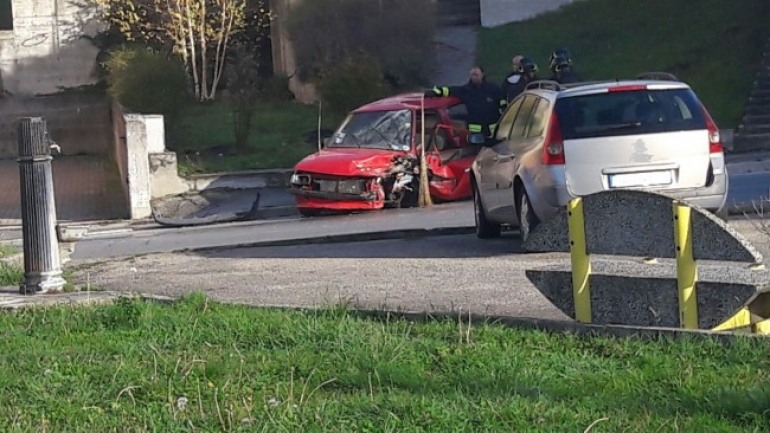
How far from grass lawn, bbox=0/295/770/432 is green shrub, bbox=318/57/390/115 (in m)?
15.1

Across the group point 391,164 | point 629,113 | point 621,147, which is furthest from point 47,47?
point 621,147

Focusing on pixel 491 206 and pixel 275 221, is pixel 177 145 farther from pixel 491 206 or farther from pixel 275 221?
pixel 491 206

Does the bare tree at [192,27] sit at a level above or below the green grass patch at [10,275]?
above

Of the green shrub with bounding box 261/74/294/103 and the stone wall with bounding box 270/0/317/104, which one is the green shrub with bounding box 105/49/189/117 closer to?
the stone wall with bounding box 270/0/317/104

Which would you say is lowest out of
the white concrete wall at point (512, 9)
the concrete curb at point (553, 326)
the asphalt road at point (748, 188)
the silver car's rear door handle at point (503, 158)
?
the concrete curb at point (553, 326)

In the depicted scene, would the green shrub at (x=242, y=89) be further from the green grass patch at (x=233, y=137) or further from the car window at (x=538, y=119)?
the car window at (x=538, y=119)

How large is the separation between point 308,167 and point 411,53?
9.02 meters

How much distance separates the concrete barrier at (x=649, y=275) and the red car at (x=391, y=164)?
943 centimetres

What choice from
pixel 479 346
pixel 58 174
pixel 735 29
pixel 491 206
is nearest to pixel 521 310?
pixel 479 346

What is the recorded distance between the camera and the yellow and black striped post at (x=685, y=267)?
6.91m

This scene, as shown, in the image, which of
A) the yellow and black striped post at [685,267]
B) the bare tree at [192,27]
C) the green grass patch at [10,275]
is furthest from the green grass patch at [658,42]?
the yellow and black striped post at [685,267]

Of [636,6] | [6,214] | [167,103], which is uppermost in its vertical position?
[636,6]

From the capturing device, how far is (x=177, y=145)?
958 inches

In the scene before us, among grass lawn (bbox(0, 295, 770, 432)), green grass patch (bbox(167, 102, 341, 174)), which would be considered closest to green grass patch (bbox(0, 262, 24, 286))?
grass lawn (bbox(0, 295, 770, 432))
